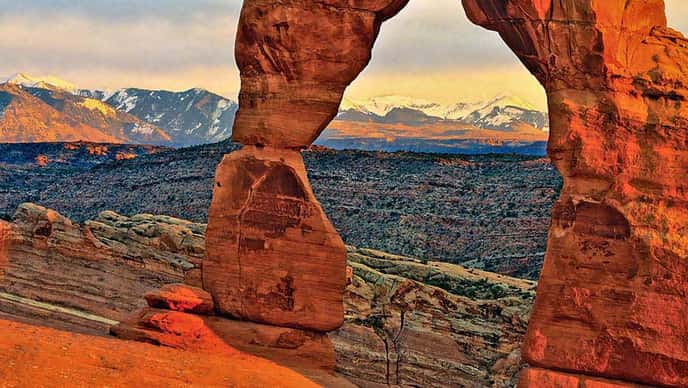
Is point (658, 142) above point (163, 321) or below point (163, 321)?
above

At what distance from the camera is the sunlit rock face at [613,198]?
1975 centimetres

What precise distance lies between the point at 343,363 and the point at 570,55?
14865 millimetres

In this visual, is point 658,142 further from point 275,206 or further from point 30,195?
point 30,195

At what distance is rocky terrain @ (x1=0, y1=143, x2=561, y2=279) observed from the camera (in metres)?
56.3

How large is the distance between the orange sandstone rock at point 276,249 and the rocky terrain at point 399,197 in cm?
2854

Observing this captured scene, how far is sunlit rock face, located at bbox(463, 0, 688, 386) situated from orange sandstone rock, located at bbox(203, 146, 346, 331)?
490cm

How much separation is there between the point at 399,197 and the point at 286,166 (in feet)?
127

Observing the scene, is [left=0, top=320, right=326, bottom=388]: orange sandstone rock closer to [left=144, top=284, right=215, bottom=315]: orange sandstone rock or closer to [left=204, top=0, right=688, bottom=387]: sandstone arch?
[left=144, top=284, right=215, bottom=315]: orange sandstone rock

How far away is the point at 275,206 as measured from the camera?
23734mm

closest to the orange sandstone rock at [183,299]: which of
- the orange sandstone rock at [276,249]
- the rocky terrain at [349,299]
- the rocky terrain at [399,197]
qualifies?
the orange sandstone rock at [276,249]

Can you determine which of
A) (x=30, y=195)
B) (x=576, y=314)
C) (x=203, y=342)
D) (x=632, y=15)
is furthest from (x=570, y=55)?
(x=30, y=195)

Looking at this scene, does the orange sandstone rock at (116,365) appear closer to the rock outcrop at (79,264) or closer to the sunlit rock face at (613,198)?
the sunlit rock face at (613,198)

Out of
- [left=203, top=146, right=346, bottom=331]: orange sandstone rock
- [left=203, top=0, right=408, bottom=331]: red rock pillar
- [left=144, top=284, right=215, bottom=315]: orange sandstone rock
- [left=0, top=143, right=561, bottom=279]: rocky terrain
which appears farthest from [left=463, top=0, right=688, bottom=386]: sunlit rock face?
[left=0, top=143, right=561, bottom=279]: rocky terrain

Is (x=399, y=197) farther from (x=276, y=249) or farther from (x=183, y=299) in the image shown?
(x=183, y=299)
